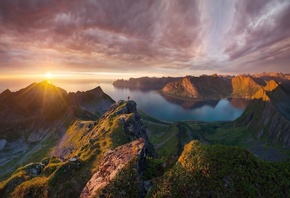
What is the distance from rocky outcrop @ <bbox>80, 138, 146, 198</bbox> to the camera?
28.5 metres

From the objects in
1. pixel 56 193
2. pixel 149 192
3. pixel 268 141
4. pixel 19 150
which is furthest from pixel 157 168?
pixel 268 141

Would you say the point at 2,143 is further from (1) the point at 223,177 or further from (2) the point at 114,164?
(1) the point at 223,177

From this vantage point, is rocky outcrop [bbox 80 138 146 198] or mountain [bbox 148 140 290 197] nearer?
mountain [bbox 148 140 290 197]

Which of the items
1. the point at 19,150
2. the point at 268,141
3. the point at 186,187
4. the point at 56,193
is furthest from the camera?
the point at 268,141

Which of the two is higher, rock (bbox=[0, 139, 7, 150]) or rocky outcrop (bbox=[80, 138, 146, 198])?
rocky outcrop (bbox=[80, 138, 146, 198])

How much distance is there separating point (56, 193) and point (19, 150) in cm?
15268

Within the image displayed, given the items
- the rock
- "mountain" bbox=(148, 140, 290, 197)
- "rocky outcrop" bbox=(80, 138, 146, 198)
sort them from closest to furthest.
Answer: "mountain" bbox=(148, 140, 290, 197) → "rocky outcrop" bbox=(80, 138, 146, 198) → the rock

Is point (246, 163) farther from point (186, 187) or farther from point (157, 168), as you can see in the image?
point (157, 168)

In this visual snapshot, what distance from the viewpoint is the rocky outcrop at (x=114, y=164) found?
2848cm

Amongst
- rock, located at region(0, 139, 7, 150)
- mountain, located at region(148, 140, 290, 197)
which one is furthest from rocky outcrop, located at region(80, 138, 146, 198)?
rock, located at region(0, 139, 7, 150)

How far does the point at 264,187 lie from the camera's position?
23.6 m

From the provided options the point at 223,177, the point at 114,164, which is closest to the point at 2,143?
the point at 114,164

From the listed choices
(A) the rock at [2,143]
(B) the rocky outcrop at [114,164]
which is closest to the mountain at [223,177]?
(B) the rocky outcrop at [114,164]

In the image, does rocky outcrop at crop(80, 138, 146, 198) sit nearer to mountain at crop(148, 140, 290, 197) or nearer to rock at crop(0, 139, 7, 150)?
mountain at crop(148, 140, 290, 197)
